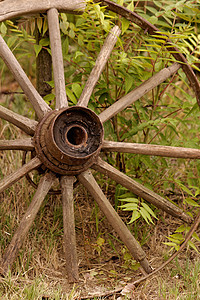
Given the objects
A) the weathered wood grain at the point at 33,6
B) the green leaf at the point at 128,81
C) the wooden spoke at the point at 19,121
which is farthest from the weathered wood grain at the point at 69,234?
the weathered wood grain at the point at 33,6

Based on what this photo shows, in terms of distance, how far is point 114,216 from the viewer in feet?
6.74

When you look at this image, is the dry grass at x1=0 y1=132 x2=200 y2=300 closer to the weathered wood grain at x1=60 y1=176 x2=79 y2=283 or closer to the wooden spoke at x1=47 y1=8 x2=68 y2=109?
the weathered wood grain at x1=60 y1=176 x2=79 y2=283

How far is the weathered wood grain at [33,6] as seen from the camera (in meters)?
1.97

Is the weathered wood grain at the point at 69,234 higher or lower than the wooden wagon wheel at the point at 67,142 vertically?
lower

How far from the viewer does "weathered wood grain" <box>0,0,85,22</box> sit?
197 cm

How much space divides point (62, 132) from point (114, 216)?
0.55 meters

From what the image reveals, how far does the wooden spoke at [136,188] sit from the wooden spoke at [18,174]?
316mm

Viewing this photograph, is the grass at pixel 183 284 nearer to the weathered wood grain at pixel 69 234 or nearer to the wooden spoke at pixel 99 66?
the weathered wood grain at pixel 69 234

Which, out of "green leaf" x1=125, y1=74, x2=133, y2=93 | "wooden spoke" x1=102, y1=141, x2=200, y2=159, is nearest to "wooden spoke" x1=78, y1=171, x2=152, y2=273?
"wooden spoke" x1=102, y1=141, x2=200, y2=159

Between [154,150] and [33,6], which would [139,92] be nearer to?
[154,150]

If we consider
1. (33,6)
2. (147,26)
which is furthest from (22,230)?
(147,26)

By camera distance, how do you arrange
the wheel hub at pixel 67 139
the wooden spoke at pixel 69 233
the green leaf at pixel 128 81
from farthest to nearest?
the green leaf at pixel 128 81
the wooden spoke at pixel 69 233
the wheel hub at pixel 67 139

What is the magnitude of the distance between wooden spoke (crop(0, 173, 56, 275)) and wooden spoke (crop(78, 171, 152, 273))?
19 cm

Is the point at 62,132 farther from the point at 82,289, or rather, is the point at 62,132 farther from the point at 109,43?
the point at 82,289
